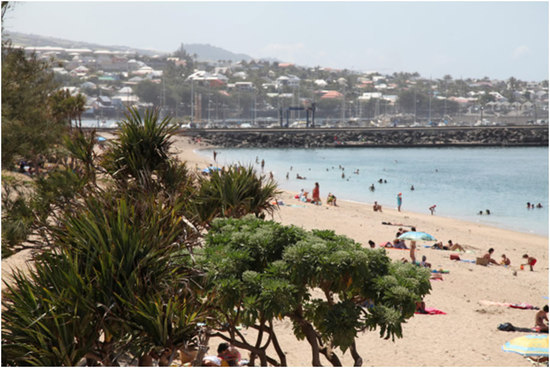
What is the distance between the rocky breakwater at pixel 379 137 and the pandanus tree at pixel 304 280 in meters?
72.0

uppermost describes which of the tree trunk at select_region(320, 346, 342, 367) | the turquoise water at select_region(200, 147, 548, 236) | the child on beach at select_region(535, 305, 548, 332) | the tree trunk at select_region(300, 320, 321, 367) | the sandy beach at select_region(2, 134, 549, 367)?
the tree trunk at select_region(300, 320, 321, 367)

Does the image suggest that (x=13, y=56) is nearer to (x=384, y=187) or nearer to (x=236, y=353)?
(x=236, y=353)

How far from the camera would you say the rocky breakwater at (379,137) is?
80688mm

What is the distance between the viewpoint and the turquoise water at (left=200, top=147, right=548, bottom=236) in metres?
34.4

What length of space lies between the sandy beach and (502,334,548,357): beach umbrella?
19 centimetres

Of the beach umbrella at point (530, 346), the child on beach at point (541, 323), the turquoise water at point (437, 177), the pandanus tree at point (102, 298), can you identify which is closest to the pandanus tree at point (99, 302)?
the pandanus tree at point (102, 298)

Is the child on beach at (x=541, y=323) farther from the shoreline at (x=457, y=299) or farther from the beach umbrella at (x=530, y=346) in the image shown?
the beach umbrella at (x=530, y=346)

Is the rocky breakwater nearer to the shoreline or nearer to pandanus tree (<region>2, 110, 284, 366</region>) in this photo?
the shoreline

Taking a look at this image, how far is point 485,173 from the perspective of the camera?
5419 cm

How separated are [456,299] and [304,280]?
28.8ft

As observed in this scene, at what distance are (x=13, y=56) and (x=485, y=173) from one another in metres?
48.1

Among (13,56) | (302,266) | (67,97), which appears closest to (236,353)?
(302,266)

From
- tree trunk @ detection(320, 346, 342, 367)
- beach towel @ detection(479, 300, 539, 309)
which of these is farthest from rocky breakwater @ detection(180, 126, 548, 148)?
tree trunk @ detection(320, 346, 342, 367)

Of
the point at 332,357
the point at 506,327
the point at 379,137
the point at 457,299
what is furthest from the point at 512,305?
the point at 379,137
